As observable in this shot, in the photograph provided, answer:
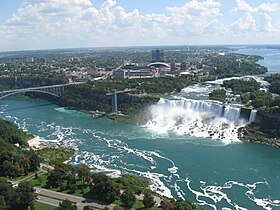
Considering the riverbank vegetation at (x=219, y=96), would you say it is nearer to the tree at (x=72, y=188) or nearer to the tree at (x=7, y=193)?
the tree at (x=72, y=188)

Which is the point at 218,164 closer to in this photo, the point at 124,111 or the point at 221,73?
the point at 124,111

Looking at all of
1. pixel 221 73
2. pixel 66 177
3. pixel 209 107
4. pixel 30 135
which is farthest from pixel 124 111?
pixel 221 73

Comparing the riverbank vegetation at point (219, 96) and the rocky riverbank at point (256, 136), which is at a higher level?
the riverbank vegetation at point (219, 96)

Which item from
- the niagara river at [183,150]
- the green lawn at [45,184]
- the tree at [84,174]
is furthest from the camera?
→ the niagara river at [183,150]

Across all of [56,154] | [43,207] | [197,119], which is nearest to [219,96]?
[197,119]

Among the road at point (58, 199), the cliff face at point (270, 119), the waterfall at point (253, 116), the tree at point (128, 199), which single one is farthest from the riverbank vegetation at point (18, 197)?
the waterfall at point (253, 116)

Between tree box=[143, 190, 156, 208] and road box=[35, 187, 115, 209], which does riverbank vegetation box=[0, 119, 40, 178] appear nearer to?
road box=[35, 187, 115, 209]

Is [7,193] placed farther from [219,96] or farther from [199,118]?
[219,96]
